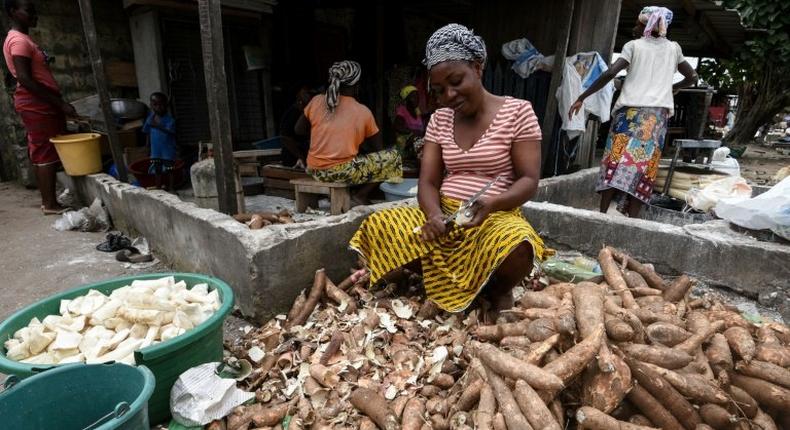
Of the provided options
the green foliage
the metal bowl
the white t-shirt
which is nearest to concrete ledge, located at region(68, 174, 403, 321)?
the white t-shirt

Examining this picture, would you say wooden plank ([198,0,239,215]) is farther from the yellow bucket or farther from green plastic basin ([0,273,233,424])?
the yellow bucket

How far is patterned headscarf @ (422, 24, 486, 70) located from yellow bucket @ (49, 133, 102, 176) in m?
4.35

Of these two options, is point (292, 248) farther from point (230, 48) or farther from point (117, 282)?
point (230, 48)

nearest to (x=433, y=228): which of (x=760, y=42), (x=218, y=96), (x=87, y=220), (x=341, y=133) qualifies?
(x=218, y=96)

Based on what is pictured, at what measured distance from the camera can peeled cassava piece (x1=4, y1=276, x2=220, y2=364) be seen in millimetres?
1926

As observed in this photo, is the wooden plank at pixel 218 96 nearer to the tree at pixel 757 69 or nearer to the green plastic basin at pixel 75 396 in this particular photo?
the green plastic basin at pixel 75 396

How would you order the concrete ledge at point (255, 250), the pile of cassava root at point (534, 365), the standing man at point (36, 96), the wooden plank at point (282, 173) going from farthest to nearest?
the wooden plank at point (282, 173) → the standing man at point (36, 96) → the concrete ledge at point (255, 250) → the pile of cassava root at point (534, 365)

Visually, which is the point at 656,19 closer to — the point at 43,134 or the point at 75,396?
the point at 75,396

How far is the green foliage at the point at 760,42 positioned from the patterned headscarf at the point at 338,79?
802 cm

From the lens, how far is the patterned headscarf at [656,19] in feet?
12.3

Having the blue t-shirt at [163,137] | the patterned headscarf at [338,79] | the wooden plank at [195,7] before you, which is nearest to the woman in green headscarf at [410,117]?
the patterned headscarf at [338,79]

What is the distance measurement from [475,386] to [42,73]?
5.47 meters

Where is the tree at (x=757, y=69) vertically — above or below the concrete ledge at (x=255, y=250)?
above

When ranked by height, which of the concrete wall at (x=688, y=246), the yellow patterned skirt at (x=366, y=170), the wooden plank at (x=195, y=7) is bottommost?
the concrete wall at (x=688, y=246)
